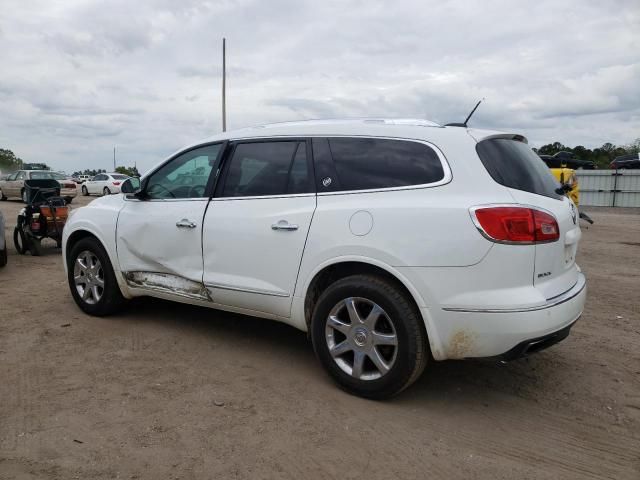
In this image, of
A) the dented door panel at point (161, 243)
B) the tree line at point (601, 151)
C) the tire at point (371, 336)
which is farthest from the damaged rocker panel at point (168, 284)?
the tree line at point (601, 151)

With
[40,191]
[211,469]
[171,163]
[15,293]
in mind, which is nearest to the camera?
[211,469]

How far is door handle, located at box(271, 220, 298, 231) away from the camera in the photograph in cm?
384

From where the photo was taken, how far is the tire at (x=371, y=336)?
3.37 m

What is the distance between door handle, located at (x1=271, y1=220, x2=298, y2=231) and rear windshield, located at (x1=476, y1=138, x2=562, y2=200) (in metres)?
1.33

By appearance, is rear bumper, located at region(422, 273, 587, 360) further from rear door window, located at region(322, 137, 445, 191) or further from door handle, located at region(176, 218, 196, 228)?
door handle, located at region(176, 218, 196, 228)

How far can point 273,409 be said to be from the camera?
3.50 meters

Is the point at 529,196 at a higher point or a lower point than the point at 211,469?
higher

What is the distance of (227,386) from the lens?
12.6 feet

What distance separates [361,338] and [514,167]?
1.45m

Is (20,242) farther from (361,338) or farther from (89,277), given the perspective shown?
(361,338)

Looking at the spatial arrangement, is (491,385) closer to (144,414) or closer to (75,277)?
(144,414)

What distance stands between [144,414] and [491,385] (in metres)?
2.36

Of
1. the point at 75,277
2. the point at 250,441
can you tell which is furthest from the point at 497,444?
the point at 75,277

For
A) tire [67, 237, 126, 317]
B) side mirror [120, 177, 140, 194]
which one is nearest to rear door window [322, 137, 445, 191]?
side mirror [120, 177, 140, 194]
